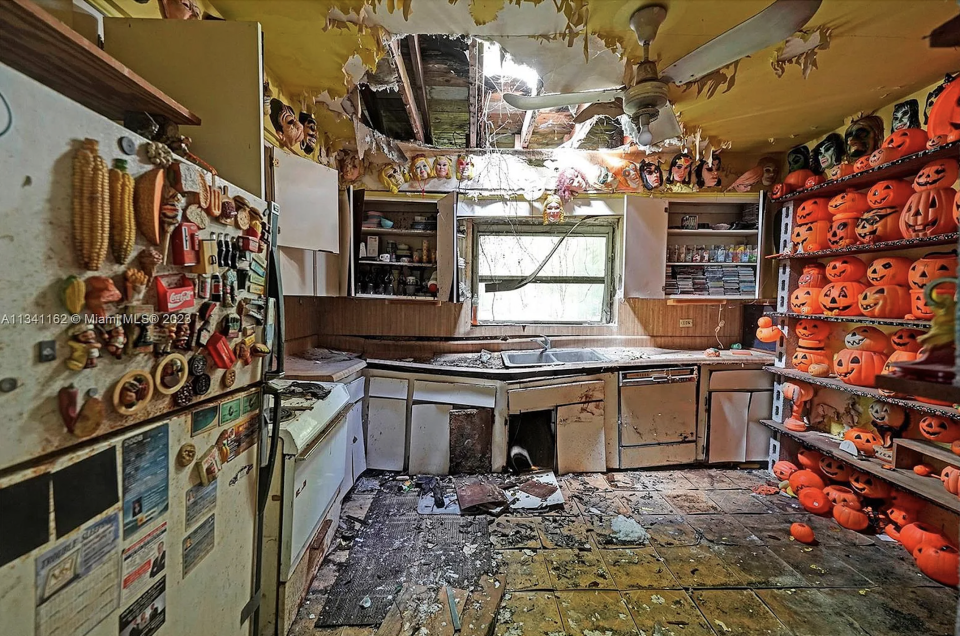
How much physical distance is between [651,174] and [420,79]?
206 centimetres

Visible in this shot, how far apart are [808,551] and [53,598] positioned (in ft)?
10.0

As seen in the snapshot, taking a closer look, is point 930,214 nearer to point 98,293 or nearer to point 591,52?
point 591,52

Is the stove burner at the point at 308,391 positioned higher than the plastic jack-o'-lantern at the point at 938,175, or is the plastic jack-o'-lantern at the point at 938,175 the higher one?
the plastic jack-o'-lantern at the point at 938,175

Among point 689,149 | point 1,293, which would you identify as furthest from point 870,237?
point 1,293

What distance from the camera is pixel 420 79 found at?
238cm

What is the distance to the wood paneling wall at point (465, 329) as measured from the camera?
3309 mm

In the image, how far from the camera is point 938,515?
2.02m

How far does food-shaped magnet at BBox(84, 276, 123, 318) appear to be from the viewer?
649 mm

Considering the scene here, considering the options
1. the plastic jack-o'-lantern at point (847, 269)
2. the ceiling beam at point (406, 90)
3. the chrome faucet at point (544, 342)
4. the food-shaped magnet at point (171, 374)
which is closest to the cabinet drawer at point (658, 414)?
the chrome faucet at point (544, 342)

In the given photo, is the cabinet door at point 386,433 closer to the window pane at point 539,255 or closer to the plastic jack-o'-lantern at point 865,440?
the window pane at point 539,255

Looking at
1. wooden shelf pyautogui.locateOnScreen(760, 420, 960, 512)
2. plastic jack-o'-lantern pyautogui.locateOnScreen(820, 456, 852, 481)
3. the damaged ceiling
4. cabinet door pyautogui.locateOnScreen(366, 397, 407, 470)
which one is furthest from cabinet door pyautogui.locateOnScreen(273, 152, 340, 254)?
plastic jack-o'-lantern pyautogui.locateOnScreen(820, 456, 852, 481)

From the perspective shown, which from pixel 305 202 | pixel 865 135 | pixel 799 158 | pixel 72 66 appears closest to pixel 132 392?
pixel 72 66

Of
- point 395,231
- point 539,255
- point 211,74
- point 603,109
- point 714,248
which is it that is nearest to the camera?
point 211,74

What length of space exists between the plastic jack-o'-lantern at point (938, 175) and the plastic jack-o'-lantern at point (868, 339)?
0.84m
